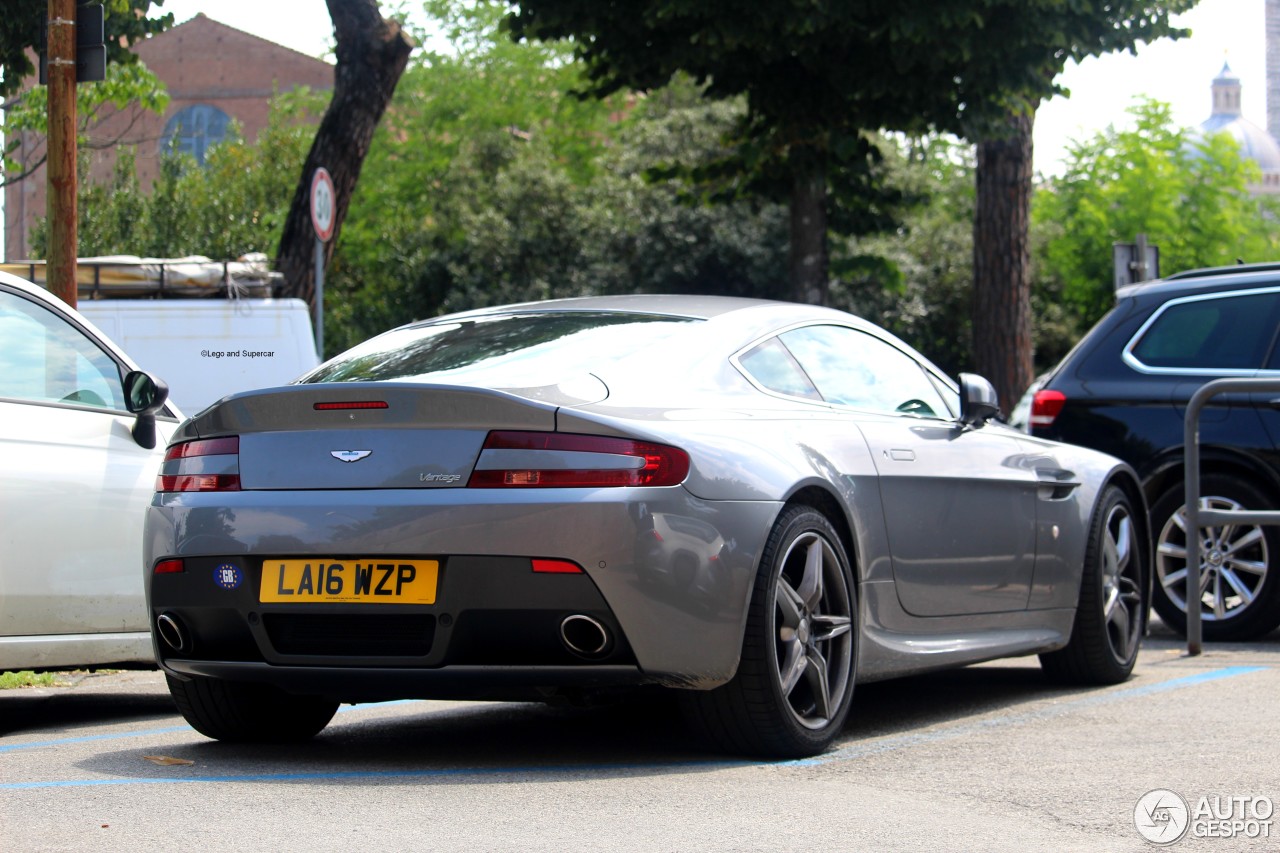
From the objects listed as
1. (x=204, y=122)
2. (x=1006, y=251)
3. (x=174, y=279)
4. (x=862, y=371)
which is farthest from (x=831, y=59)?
(x=204, y=122)

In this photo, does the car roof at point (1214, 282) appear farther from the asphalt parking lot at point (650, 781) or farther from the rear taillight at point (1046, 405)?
the asphalt parking lot at point (650, 781)

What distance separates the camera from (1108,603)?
23.5ft

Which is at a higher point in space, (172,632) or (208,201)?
(208,201)

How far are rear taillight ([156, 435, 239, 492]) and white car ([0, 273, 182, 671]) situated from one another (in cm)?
123

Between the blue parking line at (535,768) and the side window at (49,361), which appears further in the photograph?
the side window at (49,361)

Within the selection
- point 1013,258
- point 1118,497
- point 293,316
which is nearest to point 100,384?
point 1118,497

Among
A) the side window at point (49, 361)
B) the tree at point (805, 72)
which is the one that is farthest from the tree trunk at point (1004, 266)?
the side window at point (49, 361)

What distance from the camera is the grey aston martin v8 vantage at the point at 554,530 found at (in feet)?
15.3

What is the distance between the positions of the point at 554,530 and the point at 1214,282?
594cm

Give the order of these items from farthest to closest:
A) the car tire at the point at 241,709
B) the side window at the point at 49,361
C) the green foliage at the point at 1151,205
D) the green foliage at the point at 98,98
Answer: the green foliage at the point at 1151,205 → the green foliage at the point at 98,98 → the side window at the point at 49,361 → the car tire at the point at 241,709

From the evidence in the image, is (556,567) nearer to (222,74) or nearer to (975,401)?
(975,401)

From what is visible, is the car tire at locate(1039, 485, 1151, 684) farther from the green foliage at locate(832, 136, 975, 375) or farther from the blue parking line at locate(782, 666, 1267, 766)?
the green foliage at locate(832, 136, 975, 375)

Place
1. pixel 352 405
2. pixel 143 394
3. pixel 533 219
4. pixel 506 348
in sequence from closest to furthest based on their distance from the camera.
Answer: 1. pixel 352 405
2. pixel 506 348
3. pixel 143 394
4. pixel 533 219

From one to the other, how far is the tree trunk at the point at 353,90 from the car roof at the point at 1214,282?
838 cm
